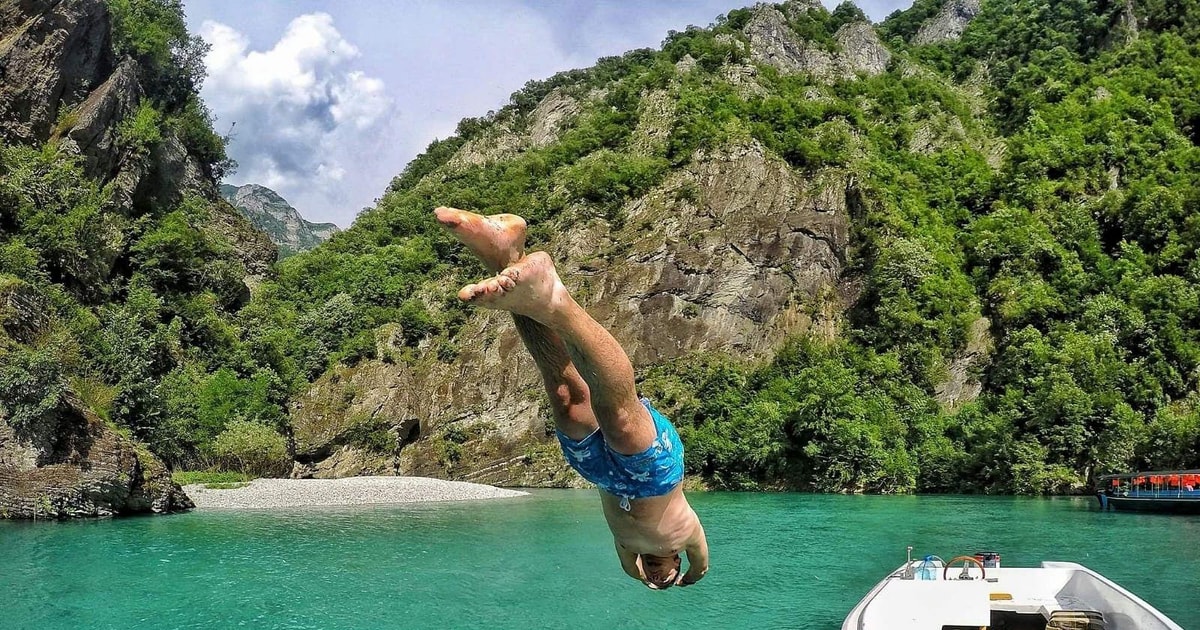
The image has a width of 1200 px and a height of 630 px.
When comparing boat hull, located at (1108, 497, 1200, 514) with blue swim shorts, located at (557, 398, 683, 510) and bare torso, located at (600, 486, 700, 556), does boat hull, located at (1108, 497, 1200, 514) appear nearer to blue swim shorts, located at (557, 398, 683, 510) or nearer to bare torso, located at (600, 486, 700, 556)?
bare torso, located at (600, 486, 700, 556)

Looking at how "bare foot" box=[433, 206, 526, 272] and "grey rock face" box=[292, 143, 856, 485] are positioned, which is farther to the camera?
"grey rock face" box=[292, 143, 856, 485]

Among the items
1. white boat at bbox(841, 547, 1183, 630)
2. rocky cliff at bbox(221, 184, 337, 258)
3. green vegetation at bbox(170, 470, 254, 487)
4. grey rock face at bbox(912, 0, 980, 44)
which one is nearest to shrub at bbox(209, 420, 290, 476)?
green vegetation at bbox(170, 470, 254, 487)

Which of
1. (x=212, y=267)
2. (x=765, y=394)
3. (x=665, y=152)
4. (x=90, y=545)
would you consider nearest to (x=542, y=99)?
(x=665, y=152)

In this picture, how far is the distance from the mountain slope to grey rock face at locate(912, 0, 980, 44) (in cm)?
1108

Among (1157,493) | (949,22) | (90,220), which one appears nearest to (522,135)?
(90,220)

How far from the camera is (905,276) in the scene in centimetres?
4488

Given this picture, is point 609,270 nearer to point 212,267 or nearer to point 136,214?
point 212,267

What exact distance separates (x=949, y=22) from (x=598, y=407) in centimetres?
8569

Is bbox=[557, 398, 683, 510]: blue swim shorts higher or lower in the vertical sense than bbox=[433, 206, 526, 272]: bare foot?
lower

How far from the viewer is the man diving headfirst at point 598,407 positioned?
2.12m

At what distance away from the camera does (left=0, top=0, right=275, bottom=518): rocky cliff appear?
68.5 feet

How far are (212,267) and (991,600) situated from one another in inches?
1733

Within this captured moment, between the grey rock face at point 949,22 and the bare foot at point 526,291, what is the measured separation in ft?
272

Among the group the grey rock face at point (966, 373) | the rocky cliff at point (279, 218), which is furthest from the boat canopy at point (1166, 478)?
the rocky cliff at point (279, 218)
